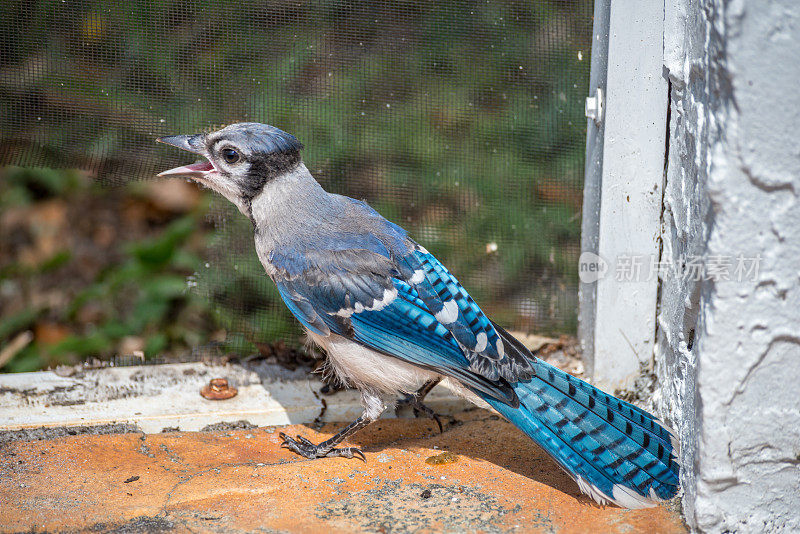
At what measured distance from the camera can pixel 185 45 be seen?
3424mm

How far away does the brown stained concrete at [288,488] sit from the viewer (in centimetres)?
250

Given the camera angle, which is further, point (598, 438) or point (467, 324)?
point (467, 324)

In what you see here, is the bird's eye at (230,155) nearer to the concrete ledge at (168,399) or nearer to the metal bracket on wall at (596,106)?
the concrete ledge at (168,399)

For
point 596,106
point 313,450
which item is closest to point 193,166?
point 313,450

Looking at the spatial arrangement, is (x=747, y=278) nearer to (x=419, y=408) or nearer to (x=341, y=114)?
(x=419, y=408)

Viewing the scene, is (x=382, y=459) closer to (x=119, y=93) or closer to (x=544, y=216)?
(x=544, y=216)

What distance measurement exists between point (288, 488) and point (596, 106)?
6.24 ft

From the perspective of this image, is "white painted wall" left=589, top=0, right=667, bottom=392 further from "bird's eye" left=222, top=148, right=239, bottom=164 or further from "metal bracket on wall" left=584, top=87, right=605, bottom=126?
"bird's eye" left=222, top=148, right=239, bottom=164

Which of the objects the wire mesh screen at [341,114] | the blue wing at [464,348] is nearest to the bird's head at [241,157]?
the blue wing at [464,348]

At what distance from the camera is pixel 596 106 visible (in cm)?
314

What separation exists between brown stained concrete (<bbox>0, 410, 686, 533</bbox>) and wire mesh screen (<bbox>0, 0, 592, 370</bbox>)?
0.89 meters

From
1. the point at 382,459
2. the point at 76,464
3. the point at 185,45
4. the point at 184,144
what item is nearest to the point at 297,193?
the point at 184,144

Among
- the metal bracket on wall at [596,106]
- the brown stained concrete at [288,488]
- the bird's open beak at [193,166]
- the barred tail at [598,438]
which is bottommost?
the brown stained concrete at [288,488]

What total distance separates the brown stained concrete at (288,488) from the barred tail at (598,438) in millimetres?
87
